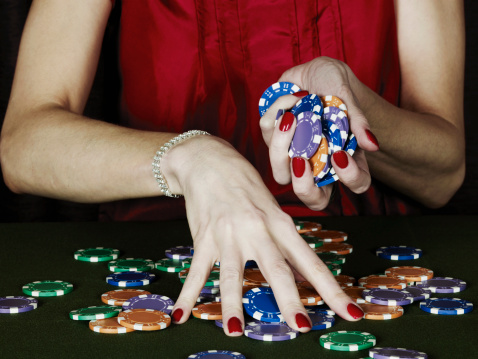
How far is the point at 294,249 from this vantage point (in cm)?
129

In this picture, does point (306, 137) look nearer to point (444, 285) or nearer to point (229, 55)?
point (444, 285)

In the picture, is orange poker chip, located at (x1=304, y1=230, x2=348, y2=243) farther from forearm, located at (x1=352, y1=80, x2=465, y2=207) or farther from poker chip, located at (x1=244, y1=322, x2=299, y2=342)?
poker chip, located at (x1=244, y1=322, x2=299, y2=342)

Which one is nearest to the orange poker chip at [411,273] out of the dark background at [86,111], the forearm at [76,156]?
the forearm at [76,156]

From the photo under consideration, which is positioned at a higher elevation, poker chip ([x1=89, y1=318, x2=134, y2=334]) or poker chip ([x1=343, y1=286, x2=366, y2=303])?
poker chip ([x1=343, y1=286, x2=366, y2=303])

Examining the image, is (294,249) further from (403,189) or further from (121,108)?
(121,108)

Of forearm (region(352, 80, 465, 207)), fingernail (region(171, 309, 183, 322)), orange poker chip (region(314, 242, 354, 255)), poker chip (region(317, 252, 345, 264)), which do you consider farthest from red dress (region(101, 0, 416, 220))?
fingernail (region(171, 309, 183, 322))

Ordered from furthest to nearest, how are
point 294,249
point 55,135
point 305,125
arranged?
point 55,135 → point 305,125 → point 294,249

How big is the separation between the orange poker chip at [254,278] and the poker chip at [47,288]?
14.3 inches

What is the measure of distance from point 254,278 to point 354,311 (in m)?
0.29

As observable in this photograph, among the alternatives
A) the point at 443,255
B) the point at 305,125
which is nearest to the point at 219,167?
the point at 305,125

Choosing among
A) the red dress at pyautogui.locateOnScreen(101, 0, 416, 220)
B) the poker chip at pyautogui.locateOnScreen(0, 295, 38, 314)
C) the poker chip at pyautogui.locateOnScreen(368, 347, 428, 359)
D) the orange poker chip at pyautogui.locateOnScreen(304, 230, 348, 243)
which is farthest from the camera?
the red dress at pyautogui.locateOnScreen(101, 0, 416, 220)

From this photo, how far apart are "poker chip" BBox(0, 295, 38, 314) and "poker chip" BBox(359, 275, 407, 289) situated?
0.66 metres

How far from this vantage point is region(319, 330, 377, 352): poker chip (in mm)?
1034

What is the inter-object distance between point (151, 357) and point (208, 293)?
336mm
